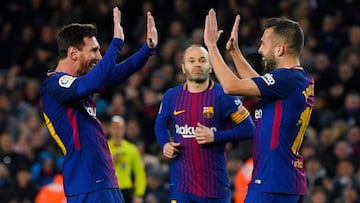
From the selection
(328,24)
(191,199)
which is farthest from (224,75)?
(328,24)

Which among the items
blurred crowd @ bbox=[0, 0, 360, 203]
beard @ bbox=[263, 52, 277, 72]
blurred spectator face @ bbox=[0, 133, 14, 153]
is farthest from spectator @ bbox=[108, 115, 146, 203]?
beard @ bbox=[263, 52, 277, 72]

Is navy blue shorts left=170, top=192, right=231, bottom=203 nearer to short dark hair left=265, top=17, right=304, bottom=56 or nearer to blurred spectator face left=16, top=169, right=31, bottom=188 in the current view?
short dark hair left=265, top=17, right=304, bottom=56

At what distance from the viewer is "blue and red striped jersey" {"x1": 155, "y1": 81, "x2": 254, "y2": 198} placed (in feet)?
28.5

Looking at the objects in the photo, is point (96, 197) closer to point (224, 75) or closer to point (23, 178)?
point (224, 75)

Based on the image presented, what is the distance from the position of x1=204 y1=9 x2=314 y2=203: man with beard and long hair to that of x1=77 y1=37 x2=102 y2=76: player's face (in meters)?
0.94

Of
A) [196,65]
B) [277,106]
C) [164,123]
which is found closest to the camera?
[277,106]

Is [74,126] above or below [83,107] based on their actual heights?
below

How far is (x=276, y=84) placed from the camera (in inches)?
270

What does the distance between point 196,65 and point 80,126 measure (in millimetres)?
2035

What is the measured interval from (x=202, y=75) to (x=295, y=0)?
783cm

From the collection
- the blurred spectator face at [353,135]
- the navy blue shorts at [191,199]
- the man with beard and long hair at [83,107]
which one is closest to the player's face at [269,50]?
the man with beard and long hair at [83,107]

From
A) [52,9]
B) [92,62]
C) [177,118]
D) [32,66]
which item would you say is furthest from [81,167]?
[52,9]

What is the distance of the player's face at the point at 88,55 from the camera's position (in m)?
7.27

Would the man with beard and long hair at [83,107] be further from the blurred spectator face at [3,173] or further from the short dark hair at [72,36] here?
the blurred spectator face at [3,173]
